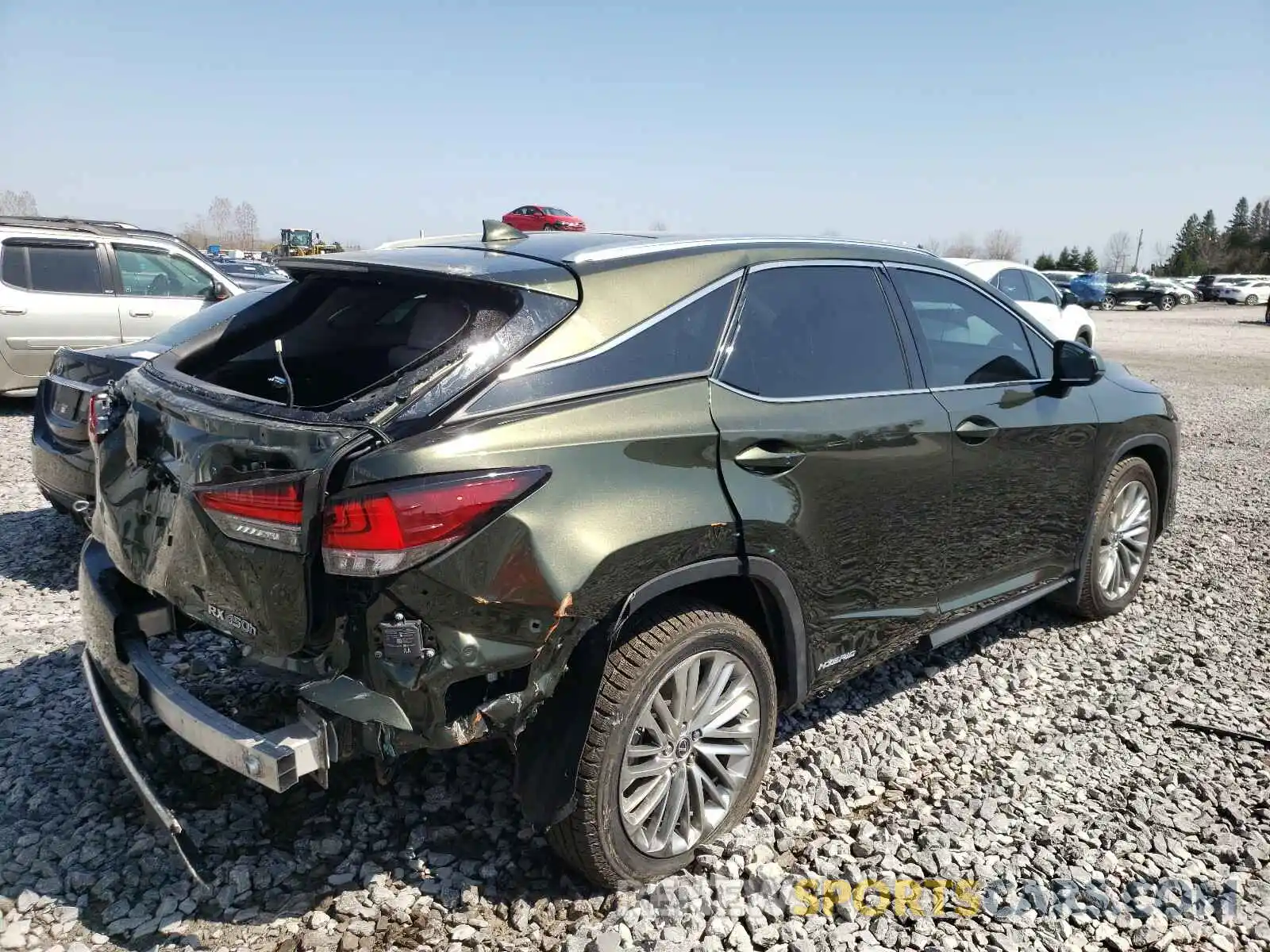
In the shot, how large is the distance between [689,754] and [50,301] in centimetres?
860

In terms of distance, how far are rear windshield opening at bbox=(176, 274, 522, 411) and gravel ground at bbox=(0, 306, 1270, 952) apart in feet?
3.96

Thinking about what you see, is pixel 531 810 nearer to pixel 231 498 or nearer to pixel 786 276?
pixel 231 498

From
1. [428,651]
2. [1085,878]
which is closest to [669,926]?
[428,651]

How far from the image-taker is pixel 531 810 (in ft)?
8.05

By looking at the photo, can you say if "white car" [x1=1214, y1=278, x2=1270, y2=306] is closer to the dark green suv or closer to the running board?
the running board

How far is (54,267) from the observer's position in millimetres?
8820

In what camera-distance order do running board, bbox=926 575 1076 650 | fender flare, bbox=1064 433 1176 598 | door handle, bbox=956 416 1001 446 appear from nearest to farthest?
door handle, bbox=956 416 1001 446 < running board, bbox=926 575 1076 650 < fender flare, bbox=1064 433 1176 598

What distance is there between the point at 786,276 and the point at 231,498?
6.10ft

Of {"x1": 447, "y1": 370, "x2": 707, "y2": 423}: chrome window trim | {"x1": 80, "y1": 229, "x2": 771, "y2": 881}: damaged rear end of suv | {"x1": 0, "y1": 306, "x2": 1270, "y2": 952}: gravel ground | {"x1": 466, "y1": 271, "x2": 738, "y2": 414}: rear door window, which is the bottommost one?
{"x1": 0, "y1": 306, "x2": 1270, "y2": 952}: gravel ground

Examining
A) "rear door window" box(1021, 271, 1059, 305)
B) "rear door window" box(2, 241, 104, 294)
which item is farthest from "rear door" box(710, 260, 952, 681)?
"rear door window" box(1021, 271, 1059, 305)

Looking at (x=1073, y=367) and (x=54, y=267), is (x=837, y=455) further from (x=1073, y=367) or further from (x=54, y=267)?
(x=54, y=267)

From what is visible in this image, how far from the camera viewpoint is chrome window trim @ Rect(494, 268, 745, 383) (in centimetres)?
237

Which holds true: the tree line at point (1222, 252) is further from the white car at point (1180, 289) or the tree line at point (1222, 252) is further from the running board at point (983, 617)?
the running board at point (983, 617)

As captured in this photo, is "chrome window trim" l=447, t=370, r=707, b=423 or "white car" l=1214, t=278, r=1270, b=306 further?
"white car" l=1214, t=278, r=1270, b=306
